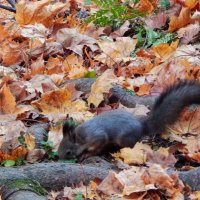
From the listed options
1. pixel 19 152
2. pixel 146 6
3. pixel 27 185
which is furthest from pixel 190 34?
pixel 27 185

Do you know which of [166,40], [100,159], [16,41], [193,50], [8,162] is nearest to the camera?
[8,162]

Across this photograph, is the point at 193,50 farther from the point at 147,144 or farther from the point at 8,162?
the point at 8,162

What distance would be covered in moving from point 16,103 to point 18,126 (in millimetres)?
575

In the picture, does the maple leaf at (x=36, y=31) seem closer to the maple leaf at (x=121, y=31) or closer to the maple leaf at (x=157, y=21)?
the maple leaf at (x=121, y=31)

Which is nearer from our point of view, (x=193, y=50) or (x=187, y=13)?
(x=193, y=50)

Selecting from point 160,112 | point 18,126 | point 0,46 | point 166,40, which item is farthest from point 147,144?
point 0,46

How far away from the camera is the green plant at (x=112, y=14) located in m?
6.45

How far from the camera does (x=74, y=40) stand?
6.08m

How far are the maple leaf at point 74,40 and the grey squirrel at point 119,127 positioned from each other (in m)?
1.93

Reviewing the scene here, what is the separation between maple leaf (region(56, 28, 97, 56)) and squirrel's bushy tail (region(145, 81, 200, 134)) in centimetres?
191

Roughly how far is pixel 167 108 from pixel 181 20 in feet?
6.52

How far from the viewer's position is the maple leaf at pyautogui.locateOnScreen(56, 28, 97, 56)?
6.01 m

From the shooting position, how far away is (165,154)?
3.77 meters

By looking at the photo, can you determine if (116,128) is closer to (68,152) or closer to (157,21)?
(68,152)
